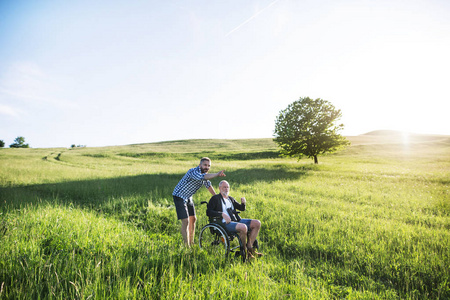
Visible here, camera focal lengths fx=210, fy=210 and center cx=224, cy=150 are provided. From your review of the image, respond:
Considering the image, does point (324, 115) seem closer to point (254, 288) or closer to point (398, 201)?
point (398, 201)

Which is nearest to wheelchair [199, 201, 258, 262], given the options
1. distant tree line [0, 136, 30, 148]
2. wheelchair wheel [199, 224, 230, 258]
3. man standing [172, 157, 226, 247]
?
wheelchair wheel [199, 224, 230, 258]

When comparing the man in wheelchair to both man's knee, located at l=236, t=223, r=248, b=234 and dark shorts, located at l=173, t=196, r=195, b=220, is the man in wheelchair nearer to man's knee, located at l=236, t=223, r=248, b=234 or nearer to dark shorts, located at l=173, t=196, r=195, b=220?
man's knee, located at l=236, t=223, r=248, b=234

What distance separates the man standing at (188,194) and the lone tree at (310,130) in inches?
804

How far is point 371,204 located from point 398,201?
4.76ft

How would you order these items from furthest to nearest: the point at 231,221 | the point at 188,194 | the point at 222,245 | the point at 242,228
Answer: the point at 188,194, the point at 222,245, the point at 231,221, the point at 242,228

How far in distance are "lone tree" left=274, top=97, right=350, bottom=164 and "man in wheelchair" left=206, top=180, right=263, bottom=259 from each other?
803 inches

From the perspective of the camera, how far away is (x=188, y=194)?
5.35m

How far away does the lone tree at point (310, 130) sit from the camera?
77.6ft

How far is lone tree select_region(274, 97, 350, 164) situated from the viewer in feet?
77.6

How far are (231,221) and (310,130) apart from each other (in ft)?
72.5

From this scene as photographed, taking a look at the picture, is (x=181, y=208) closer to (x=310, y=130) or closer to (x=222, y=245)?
(x=222, y=245)

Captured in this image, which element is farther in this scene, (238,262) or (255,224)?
(255,224)

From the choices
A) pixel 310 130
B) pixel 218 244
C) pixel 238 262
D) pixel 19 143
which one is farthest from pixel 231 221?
pixel 19 143

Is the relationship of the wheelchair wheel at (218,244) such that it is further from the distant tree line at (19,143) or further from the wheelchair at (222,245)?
the distant tree line at (19,143)
